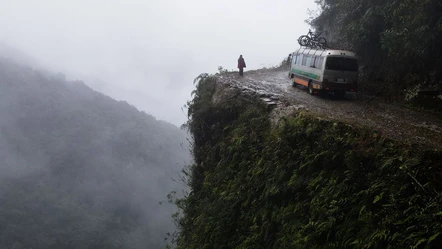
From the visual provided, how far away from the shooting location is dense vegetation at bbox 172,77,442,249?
5.36 meters

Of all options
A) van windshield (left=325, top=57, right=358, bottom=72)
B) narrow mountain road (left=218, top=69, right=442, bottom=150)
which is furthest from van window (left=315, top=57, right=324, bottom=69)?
narrow mountain road (left=218, top=69, right=442, bottom=150)

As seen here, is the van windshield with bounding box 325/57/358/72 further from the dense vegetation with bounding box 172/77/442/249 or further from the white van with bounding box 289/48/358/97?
the dense vegetation with bounding box 172/77/442/249

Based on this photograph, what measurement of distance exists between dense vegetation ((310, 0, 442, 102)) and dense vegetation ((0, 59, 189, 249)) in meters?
64.7

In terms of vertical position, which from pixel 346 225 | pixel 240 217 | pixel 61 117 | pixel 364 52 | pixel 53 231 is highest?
pixel 364 52

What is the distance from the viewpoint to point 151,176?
106812 millimetres

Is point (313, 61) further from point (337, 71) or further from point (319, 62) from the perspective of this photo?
point (337, 71)

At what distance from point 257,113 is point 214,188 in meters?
3.23

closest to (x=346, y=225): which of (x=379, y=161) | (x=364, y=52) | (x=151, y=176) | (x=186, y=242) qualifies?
(x=379, y=161)

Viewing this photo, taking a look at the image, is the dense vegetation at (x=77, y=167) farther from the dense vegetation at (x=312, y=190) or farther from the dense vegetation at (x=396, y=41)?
the dense vegetation at (x=312, y=190)

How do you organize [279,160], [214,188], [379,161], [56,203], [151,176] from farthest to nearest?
1. [151,176]
2. [56,203]
3. [214,188]
4. [279,160]
5. [379,161]

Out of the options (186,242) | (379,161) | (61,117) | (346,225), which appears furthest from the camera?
(61,117)

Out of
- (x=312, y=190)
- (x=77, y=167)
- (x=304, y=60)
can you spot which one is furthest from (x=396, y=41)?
(x=77, y=167)

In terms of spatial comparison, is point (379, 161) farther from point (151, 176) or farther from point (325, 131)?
point (151, 176)

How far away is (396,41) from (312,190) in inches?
379
